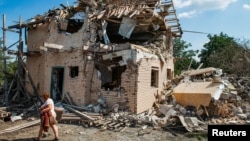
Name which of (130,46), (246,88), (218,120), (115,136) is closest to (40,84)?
(130,46)

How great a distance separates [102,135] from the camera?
10.6 meters

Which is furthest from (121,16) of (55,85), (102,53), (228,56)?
(228,56)

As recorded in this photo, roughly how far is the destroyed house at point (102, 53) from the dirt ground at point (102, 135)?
7.47 feet

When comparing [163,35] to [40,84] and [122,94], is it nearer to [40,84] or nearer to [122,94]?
[122,94]

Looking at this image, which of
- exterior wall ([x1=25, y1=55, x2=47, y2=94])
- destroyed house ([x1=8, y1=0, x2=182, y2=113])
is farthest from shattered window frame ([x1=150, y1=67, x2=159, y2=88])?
exterior wall ([x1=25, y1=55, x2=47, y2=94])

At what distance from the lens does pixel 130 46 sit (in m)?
13.5

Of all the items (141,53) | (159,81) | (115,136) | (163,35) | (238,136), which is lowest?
(115,136)

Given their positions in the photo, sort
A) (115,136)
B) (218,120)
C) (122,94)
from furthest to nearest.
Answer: (122,94) → (218,120) → (115,136)

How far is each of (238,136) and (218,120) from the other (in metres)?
5.32

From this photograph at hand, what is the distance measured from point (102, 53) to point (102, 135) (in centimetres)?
487

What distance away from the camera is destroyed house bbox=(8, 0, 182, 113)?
13.6 m

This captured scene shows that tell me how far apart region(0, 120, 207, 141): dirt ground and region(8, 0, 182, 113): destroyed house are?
7.47 feet

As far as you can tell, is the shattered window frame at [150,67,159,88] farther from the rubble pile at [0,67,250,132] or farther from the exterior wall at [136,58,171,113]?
the rubble pile at [0,67,250,132]

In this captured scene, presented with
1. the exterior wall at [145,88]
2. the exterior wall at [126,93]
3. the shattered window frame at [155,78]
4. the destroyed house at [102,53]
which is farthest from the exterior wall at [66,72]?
the shattered window frame at [155,78]
